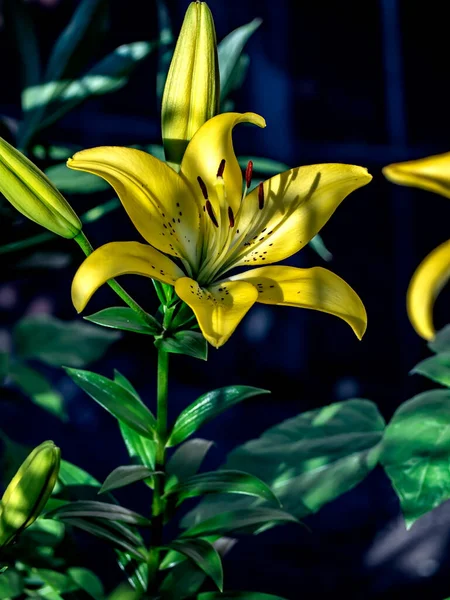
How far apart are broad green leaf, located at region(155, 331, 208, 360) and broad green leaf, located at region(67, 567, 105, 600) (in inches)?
8.5

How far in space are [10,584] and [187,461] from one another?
130 millimetres

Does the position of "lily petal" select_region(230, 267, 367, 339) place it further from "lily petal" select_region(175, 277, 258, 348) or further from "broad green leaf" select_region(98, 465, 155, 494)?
"broad green leaf" select_region(98, 465, 155, 494)

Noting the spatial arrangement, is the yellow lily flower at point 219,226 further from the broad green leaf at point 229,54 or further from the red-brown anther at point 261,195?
the broad green leaf at point 229,54

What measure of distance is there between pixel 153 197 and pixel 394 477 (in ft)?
0.76

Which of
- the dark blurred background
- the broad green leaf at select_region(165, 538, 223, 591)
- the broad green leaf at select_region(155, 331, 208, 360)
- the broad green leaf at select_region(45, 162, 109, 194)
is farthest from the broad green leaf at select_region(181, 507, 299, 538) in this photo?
the dark blurred background

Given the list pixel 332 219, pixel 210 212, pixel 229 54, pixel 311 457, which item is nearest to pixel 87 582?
pixel 311 457

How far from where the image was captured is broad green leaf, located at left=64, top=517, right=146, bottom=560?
1.55ft

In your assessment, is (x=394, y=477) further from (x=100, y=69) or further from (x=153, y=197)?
(x=100, y=69)

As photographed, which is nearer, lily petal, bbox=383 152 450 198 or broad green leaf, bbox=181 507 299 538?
lily petal, bbox=383 152 450 198

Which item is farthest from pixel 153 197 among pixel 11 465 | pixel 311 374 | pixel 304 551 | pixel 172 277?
pixel 311 374

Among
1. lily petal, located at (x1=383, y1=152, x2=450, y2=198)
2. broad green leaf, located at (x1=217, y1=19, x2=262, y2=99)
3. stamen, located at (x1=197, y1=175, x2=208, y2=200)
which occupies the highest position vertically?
broad green leaf, located at (x1=217, y1=19, x2=262, y2=99)

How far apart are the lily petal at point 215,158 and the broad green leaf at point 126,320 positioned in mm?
70

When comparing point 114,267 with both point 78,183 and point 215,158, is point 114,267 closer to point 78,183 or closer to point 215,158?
point 215,158

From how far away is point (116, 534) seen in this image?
0.49 meters
